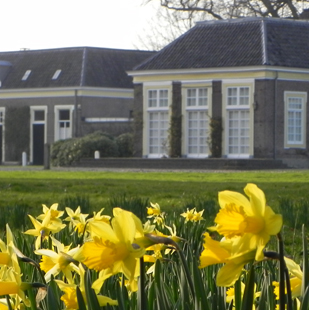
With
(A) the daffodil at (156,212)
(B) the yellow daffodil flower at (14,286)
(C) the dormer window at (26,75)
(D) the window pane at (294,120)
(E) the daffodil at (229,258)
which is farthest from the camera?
(C) the dormer window at (26,75)

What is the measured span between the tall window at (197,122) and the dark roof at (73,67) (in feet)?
29.6

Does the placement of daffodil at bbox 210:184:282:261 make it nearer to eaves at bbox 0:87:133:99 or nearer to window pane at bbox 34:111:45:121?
eaves at bbox 0:87:133:99

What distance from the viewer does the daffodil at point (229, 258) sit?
5.23ft

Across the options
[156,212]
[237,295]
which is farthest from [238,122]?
[237,295]

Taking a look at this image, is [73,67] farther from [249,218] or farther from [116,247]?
[249,218]

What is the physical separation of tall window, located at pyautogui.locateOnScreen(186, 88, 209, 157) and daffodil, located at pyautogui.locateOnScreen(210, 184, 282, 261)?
101ft

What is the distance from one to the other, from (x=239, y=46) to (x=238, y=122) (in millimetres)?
3045

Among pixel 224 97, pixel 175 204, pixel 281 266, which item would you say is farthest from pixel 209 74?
pixel 281 266

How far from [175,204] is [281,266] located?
821cm

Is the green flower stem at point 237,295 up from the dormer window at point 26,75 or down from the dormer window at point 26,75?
down

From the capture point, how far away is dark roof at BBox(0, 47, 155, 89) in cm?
4103

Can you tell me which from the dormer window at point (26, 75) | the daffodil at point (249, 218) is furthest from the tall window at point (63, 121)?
the daffodil at point (249, 218)

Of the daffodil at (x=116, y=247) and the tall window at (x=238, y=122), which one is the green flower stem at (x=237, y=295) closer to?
the daffodil at (x=116, y=247)

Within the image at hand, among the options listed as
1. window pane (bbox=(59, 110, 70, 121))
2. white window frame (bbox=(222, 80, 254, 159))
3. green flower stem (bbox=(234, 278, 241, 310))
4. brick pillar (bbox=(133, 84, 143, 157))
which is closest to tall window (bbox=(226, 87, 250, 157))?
white window frame (bbox=(222, 80, 254, 159))
